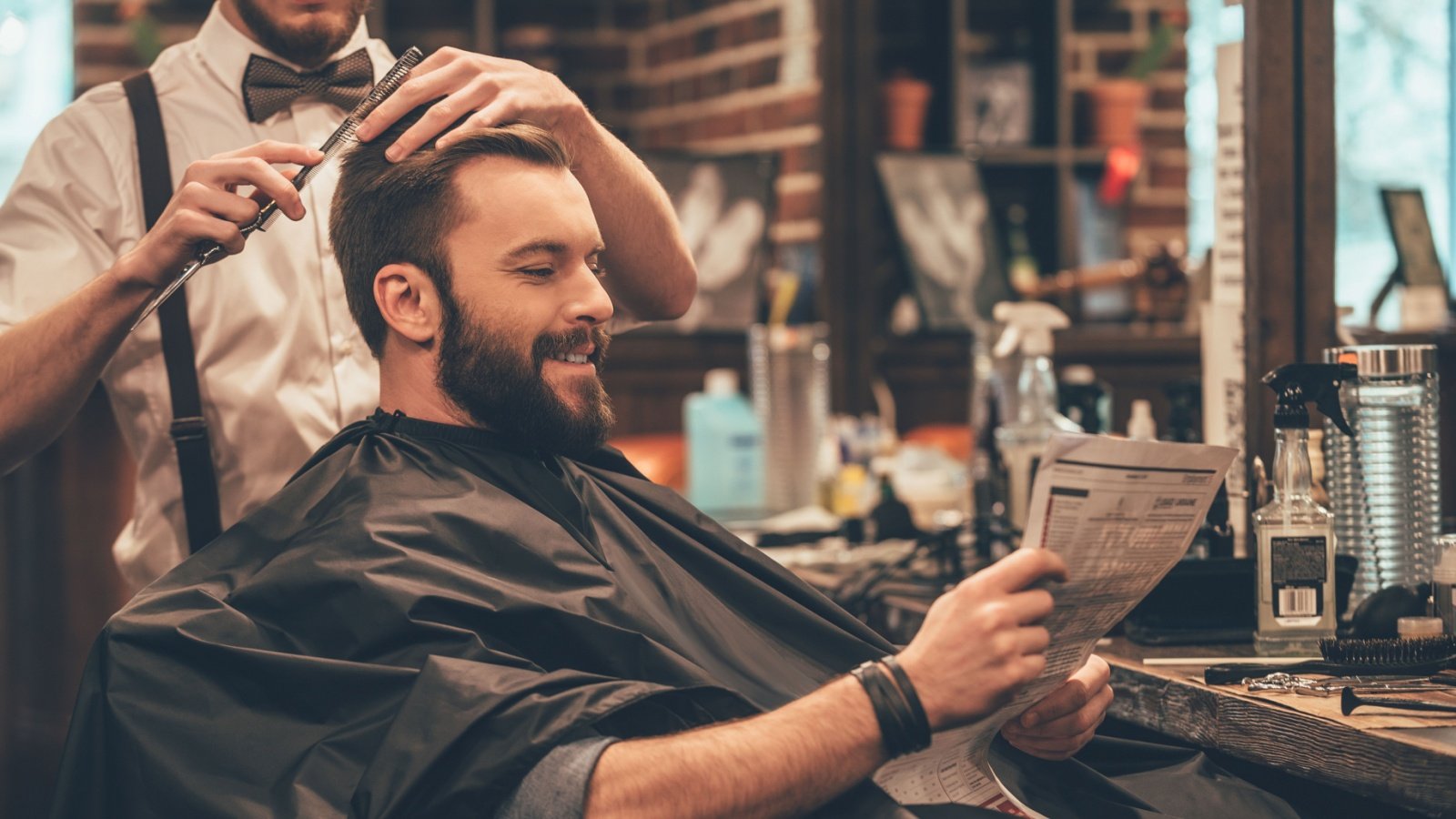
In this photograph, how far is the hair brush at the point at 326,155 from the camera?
1.52 m

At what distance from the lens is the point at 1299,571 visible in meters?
1.55

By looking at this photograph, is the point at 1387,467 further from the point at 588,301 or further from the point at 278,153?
the point at 278,153

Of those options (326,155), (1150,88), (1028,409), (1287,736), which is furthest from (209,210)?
(1150,88)

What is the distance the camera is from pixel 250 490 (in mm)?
1855

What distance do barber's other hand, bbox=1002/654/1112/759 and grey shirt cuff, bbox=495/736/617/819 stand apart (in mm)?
454

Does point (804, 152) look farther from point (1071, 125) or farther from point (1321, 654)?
point (1321, 654)

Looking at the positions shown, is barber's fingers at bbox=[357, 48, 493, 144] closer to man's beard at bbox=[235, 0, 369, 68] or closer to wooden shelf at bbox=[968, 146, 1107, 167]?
man's beard at bbox=[235, 0, 369, 68]

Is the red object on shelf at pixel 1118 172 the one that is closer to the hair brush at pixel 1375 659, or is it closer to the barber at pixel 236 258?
the barber at pixel 236 258

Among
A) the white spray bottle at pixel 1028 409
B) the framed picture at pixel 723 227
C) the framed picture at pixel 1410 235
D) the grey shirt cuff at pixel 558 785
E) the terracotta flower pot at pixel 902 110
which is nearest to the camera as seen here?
the grey shirt cuff at pixel 558 785

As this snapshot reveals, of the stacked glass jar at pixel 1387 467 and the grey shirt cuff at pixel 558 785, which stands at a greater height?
the stacked glass jar at pixel 1387 467

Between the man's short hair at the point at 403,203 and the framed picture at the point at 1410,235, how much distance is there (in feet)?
5.66

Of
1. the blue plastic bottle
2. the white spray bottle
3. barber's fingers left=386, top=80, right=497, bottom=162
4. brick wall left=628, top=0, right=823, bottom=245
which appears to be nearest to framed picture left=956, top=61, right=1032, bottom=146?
brick wall left=628, top=0, right=823, bottom=245

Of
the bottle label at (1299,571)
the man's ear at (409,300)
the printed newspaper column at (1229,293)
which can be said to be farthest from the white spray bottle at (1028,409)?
the man's ear at (409,300)

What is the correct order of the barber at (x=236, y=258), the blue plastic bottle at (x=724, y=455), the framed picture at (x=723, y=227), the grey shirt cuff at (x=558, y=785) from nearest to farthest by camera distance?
1. the grey shirt cuff at (x=558, y=785)
2. the barber at (x=236, y=258)
3. the blue plastic bottle at (x=724, y=455)
4. the framed picture at (x=723, y=227)
